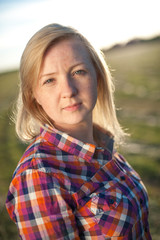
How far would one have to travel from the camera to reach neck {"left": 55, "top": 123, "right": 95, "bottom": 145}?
198 cm

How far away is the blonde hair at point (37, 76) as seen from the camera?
5.66ft

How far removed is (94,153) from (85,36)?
95 centimetres

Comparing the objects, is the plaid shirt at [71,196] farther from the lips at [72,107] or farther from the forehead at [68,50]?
the forehead at [68,50]

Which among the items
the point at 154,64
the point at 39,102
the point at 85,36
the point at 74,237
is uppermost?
the point at 85,36

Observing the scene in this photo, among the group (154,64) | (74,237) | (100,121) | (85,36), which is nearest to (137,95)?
(154,64)

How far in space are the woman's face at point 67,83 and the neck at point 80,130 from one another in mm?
100

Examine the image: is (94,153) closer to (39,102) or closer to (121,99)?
(39,102)

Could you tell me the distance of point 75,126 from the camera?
2027 millimetres

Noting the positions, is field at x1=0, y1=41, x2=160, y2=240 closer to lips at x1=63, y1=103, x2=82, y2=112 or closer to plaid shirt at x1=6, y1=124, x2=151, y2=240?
lips at x1=63, y1=103, x2=82, y2=112

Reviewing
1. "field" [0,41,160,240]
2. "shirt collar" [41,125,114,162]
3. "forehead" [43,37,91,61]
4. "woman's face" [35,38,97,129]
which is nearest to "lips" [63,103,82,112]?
"woman's face" [35,38,97,129]

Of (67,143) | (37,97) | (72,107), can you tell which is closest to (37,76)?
(37,97)

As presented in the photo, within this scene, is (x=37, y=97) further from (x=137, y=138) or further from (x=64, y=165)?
(x=137, y=138)

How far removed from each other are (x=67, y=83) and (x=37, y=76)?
0.22 meters

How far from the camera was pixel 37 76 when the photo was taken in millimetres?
1745
